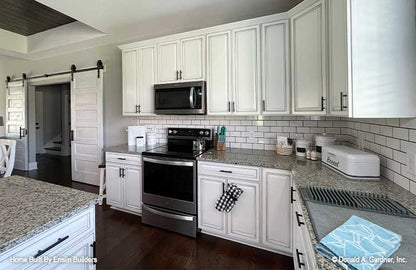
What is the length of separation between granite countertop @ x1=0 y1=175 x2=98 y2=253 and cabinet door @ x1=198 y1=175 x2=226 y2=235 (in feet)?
3.84

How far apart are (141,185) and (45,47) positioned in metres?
3.82

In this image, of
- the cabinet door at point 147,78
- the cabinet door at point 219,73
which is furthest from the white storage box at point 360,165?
the cabinet door at point 147,78

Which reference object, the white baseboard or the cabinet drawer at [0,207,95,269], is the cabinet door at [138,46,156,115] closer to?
the cabinet drawer at [0,207,95,269]

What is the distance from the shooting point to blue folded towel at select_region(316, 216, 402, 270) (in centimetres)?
60

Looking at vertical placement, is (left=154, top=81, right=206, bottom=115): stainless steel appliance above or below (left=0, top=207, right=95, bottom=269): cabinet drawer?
above

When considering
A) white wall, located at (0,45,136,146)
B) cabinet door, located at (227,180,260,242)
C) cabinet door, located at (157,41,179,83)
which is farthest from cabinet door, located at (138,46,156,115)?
cabinet door, located at (227,180,260,242)

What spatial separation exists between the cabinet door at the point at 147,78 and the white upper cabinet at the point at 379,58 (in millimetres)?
2252

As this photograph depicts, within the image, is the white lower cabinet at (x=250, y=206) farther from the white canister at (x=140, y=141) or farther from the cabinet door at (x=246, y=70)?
the white canister at (x=140, y=141)

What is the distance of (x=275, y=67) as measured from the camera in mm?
2139

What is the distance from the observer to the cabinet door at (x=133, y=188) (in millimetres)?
2496

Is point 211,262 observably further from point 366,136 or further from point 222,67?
point 222,67

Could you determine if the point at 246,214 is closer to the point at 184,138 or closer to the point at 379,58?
the point at 184,138

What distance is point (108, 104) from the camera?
140 inches

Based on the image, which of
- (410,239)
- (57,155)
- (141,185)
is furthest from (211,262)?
(57,155)
